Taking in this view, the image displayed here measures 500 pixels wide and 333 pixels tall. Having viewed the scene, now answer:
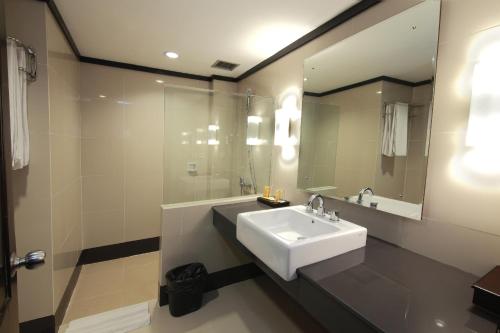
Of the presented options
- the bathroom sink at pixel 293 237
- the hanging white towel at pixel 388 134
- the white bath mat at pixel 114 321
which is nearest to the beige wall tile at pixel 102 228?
the white bath mat at pixel 114 321

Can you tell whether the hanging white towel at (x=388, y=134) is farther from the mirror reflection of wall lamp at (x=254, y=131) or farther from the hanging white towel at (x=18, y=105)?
the hanging white towel at (x=18, y=105)

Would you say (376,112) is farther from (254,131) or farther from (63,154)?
(63,154)

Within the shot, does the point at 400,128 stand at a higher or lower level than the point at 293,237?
higher

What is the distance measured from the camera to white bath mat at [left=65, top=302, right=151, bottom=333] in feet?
5.94

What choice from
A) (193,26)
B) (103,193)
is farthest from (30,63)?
(103,193)

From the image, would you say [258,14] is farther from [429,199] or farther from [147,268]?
[147,268]

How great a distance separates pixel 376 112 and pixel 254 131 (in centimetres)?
143

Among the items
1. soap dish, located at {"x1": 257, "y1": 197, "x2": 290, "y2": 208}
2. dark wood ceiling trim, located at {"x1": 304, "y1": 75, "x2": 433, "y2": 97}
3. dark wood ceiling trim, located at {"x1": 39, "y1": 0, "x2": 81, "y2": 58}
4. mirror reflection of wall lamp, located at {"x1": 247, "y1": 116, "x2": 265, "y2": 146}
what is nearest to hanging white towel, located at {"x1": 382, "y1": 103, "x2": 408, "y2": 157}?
dark wood ceiling trim, located at {"x1": 304, "y1": 75, "x2": 433, "y2": 97}

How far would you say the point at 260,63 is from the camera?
104 inches

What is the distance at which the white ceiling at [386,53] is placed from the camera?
124 cm

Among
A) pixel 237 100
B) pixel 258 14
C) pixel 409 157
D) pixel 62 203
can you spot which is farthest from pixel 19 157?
pixel 409 157

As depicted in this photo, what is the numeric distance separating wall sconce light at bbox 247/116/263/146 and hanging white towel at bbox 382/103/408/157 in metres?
1.42

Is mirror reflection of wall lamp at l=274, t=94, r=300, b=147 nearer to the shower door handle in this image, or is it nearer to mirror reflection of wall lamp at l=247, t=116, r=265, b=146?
mirror reflection of wall lamp at l=247, t=116, r=265, b=146

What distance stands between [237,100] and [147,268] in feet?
7.23
